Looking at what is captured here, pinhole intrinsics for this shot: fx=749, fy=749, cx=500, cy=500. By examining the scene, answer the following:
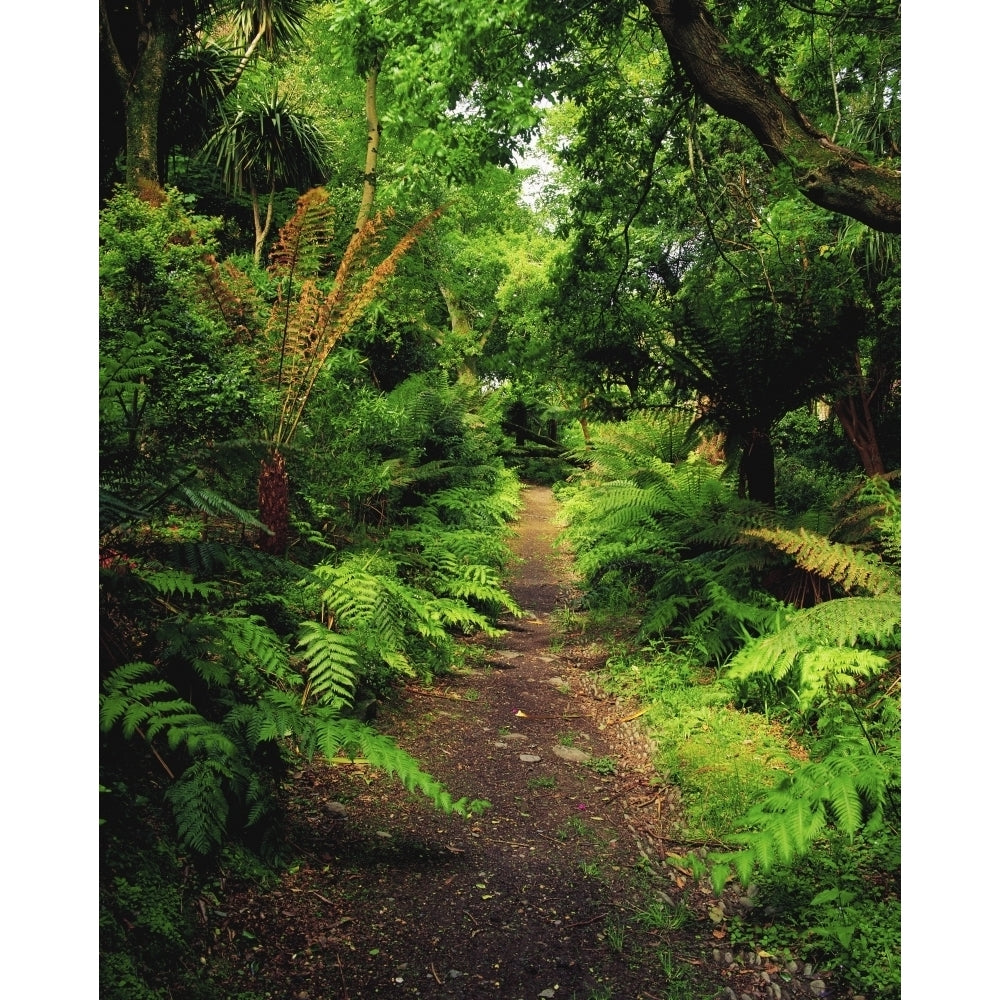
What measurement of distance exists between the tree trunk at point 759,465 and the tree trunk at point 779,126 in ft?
6.39

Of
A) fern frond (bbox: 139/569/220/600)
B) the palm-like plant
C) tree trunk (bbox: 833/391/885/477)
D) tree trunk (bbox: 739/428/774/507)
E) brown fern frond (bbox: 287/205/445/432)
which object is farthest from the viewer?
tree trunk (bbox: 833/391/885/477)

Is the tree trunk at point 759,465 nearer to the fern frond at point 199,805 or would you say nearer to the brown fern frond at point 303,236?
the brown fern frond at point 303,236

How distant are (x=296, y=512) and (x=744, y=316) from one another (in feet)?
11.5

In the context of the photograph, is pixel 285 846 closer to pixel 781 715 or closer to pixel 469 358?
pixel 781 715

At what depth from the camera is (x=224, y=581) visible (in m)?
3.33

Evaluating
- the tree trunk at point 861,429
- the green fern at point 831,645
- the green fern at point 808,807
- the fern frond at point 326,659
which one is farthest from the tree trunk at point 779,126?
the tree trunk at point 861,429

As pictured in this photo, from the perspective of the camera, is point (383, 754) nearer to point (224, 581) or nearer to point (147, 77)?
point (224, 581)

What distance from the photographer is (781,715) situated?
3.72 metres

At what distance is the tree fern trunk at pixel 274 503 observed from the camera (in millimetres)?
4207

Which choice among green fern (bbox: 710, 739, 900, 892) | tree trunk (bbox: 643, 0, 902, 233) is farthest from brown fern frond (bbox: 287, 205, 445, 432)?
green fern (bbox: 710, 739, 900, 892)

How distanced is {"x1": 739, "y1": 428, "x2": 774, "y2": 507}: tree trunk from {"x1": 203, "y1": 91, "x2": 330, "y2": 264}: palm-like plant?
6275 millimetres

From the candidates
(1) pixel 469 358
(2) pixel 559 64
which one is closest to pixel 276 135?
(2) pixel 559 64

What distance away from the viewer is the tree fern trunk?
13.8 ft

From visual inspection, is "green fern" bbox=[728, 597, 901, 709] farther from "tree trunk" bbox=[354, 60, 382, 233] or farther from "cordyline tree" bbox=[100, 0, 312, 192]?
"tree trunk" bbox=[354, 60, 382, 233]
